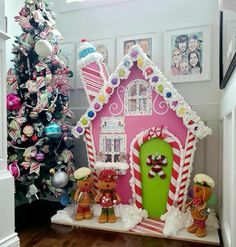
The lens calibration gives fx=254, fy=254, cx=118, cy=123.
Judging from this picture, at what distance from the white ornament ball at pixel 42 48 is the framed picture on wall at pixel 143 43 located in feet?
2.98

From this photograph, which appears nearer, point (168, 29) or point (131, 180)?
point (131, 180)

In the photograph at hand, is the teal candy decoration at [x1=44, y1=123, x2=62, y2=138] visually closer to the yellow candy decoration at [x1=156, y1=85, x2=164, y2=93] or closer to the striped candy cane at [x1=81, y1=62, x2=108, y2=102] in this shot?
the striped candy cane at [x1=81, y1=62, x2=108, y2=102]

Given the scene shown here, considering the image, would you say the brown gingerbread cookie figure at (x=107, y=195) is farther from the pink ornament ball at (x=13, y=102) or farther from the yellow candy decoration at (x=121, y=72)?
the pink ornament ball at (x=13, y=102)

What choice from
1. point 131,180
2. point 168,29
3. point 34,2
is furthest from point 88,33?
point 131,180

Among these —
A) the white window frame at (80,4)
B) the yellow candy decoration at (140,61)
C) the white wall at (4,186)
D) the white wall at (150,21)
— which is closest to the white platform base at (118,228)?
the white wall at (4,186)

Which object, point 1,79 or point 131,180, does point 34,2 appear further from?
point 131,180

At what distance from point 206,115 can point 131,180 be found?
106 cm

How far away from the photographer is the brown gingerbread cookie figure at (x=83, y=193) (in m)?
2.45

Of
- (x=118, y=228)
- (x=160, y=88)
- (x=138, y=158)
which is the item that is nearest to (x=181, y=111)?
(x=160, y=88)

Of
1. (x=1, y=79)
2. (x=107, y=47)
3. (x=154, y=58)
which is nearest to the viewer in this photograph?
(x=1, y=79)

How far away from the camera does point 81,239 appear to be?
6.93ft

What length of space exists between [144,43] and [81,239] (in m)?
2.16

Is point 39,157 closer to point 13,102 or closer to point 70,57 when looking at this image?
point 13,102

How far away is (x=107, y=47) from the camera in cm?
310
